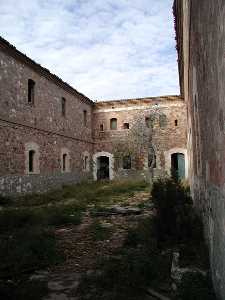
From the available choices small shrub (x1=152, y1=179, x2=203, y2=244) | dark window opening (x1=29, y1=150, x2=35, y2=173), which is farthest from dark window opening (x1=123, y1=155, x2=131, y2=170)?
small shrub (x1=152, y1=179, x2=203, y2=244)

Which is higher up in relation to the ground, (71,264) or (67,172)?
(67,172)

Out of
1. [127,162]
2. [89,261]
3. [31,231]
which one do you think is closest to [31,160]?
[31,231]

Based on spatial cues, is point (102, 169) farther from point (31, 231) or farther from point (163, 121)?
point (31, 231)

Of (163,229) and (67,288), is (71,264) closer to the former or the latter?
(67,288)

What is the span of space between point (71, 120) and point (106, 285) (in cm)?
1630

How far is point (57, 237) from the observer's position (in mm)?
7422

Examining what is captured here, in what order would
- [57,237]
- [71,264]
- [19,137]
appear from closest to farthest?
[71,264] → [57,237] → [19,137]

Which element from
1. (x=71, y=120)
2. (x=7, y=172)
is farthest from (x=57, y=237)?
(x=71, y=120)

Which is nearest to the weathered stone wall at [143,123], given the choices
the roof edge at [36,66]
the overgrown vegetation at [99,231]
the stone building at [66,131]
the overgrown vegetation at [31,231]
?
the stone building at [66,131]

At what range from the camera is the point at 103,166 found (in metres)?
24.0

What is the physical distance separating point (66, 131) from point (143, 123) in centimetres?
532

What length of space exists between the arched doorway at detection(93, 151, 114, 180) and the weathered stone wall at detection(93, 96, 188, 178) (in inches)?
12.0

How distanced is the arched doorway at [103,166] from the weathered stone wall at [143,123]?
31 cm

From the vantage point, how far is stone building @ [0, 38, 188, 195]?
13750 millimetres
